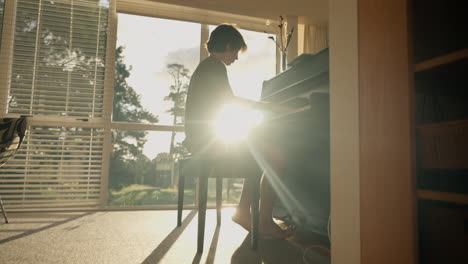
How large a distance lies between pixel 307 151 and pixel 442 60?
1243 mm

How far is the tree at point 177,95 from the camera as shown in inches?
132

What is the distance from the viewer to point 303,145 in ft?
6.37

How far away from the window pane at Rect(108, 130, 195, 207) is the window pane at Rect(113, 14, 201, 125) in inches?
8.5

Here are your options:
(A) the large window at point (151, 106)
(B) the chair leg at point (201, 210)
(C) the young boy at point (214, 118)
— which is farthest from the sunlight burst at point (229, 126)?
(A) the large window at point (151, 106)

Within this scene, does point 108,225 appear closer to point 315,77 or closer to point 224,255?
point 224,255

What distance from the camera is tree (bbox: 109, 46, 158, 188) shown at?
10.5 ft

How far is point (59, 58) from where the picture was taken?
3006mm

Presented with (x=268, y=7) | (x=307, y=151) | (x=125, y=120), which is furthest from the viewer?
(x=268, y=7)

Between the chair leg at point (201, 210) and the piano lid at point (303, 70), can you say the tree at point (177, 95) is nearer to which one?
the piano lid at point (303, 70)

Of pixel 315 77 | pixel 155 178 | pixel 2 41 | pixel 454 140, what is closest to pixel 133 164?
pixel 155 178

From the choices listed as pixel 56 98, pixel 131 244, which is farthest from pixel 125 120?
pixel 131 244

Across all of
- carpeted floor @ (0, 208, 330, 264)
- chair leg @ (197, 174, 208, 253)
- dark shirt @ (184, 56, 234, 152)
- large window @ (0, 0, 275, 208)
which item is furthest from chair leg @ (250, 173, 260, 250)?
large window @ (0, 0, 275, 208)

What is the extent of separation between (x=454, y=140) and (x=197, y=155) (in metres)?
1.22

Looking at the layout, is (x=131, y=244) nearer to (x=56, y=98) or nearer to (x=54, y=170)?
(x=54, y=170)
